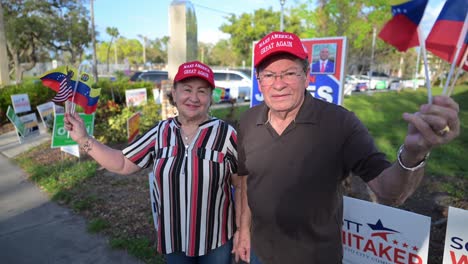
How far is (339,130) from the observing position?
5.25ft

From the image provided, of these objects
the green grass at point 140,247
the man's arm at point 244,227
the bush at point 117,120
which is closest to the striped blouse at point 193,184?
the man's arm at point 244,227

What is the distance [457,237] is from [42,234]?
4171mm

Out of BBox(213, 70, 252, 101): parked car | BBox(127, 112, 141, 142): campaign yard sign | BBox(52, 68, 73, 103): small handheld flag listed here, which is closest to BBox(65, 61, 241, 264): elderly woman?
BBox(52, 68, 73, 103): small handheld flag

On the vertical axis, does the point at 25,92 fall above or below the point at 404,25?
below

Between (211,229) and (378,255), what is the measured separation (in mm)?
1313

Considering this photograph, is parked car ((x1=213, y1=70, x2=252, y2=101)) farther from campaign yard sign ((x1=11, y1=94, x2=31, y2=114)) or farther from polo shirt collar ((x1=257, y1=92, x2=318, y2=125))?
polo shirt collar ((x1=257, y1=92, x2=318, y2=125))

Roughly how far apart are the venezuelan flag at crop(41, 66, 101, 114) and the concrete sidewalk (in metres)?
1.88

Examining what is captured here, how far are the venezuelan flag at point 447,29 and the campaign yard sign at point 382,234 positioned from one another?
1.09 m

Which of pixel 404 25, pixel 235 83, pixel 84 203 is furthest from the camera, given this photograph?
pixel 235 83

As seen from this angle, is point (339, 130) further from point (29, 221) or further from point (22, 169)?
point (22, 169)

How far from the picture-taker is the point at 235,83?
19047 mm

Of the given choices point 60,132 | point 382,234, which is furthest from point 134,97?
point 382,234

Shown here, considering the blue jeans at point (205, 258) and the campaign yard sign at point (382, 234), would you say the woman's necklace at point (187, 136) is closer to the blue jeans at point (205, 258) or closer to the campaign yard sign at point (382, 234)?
the blue jeans at point (205, 258)

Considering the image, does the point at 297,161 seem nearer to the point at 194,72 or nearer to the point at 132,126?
the point at 194,72
